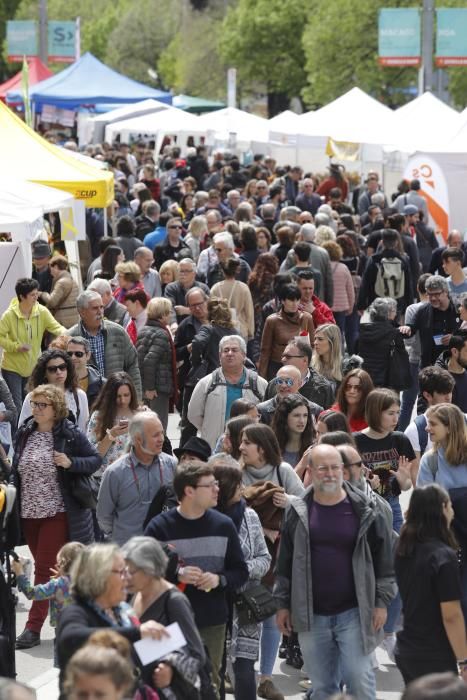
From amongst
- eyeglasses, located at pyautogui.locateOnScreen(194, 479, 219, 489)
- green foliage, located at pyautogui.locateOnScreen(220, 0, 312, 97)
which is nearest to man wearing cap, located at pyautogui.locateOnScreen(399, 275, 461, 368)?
eyeglasses, located at pyautogui.locateOnScreen(194, 479, 219, 489)

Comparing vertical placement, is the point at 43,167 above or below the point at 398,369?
above

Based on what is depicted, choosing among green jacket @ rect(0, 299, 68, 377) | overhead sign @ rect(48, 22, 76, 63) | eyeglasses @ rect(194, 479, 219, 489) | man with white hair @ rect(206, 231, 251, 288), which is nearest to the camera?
eyeglasses @ rect(194, 479, 219, 489)

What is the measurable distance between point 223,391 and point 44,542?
1.96 meters

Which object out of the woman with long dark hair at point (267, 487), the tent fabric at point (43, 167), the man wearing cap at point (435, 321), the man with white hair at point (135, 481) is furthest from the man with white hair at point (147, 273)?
the woman with long dark hair at point (267, 487)

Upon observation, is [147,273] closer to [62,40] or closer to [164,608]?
[164,608]

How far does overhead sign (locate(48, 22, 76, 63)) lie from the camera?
2029 inches

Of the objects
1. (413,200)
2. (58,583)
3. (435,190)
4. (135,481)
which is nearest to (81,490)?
(135,481)

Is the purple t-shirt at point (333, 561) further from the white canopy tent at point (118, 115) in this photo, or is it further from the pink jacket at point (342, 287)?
the white canopy tent at point (118, 115)

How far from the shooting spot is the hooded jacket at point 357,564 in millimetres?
6629

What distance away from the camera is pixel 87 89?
4291 centimetres

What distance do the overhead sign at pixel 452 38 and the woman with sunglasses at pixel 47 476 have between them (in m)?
31.1

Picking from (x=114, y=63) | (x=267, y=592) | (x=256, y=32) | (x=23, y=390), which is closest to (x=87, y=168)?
(x=23, y=390)

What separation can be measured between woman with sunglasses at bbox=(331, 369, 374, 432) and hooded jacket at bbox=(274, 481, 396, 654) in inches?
92.4

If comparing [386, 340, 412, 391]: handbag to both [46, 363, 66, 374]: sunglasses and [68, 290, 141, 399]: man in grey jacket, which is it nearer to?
[68, 290, 141, 399]: man in grey jacket
